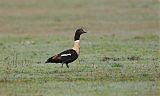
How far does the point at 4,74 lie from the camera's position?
15.5 metres

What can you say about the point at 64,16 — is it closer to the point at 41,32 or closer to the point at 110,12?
the point at 110,12

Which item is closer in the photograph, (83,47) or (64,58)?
(64,58)

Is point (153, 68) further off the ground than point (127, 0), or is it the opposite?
point (127, 0)

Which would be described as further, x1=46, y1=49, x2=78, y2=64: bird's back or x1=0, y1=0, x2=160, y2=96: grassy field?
x1=46, y1=49, x2=78, y2=64: bird's back

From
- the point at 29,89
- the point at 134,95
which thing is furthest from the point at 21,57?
the point at 134,95

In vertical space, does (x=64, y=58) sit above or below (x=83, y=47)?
below

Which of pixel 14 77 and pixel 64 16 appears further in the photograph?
pixel 64 16

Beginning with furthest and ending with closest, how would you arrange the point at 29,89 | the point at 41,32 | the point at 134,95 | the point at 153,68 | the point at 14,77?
the point at 41,32 → the point at 153,68 → the point at 14,77 → the point at 29,89 → the point at 134,95

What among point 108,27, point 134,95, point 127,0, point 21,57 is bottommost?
point 134,95

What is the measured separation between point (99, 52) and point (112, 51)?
0.40m

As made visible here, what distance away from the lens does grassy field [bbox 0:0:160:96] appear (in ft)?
44.7

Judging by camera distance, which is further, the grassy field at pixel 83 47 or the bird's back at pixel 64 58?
the bird's back at pixel 64 58

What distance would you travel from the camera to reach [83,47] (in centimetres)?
2223

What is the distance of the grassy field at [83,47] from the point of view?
13617 mm
